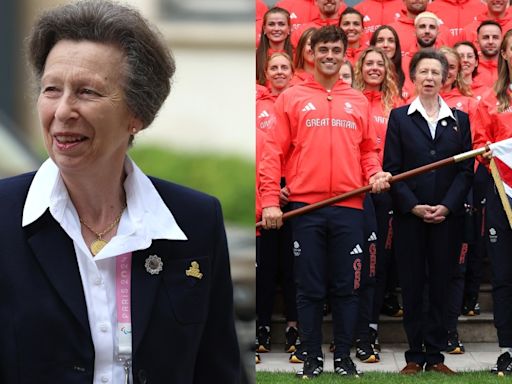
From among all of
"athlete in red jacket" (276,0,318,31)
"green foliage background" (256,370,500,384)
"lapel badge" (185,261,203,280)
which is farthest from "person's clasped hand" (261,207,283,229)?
"lapel badge" (185,261,203,280)

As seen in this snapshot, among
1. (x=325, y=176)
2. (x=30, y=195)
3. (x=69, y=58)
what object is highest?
(x=69, y=58)

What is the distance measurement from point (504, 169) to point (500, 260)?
49 cm

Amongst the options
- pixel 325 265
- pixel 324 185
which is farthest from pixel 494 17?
pixel 325 265

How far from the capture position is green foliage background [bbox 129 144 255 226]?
2.65 metres

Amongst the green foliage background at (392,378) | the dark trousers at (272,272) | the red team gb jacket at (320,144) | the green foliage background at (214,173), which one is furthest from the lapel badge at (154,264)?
the dark trousers at (272,272)

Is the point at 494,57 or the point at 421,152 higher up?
the point at 494,57

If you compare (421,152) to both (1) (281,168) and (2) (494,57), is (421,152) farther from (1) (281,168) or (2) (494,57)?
(2) (494,57)

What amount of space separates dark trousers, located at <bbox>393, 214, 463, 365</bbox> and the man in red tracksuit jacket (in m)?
0.28

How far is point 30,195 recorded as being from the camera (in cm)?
180

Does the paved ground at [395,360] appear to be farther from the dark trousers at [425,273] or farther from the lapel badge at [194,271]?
the lapel badge at [194,271]

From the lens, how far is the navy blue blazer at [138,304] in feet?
5.67

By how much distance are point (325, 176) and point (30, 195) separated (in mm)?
3960

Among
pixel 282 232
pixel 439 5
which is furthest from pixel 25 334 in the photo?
pixel 439 5

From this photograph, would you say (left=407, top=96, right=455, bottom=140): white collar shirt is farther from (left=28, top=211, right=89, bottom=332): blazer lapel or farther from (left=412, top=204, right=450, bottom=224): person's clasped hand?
(left=28, top=211, right=89, bottom=332): blazer lapel
